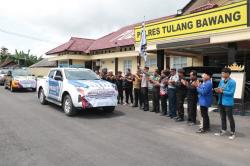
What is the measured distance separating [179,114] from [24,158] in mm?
5576

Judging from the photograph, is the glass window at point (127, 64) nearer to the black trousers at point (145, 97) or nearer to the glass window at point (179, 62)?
the glass window at point (179, 62)

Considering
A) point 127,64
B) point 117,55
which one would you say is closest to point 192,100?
point 127,64

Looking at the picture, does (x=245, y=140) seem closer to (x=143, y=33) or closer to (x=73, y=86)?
(x=73, y=86)

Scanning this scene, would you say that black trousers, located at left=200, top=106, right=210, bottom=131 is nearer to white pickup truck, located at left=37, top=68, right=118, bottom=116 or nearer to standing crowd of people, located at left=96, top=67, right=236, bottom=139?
standing crowd of people, located at left=96, top=67, right=236, bottom=139

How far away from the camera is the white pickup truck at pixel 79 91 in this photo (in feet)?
34.4

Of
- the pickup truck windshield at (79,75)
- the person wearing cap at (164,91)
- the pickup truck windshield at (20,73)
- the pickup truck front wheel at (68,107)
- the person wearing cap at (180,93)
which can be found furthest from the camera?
the pickup truck windshield at (20,73)

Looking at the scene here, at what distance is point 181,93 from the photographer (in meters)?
10.2

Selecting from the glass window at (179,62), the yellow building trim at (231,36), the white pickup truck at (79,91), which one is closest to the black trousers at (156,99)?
the white pickup truck at (79,91)

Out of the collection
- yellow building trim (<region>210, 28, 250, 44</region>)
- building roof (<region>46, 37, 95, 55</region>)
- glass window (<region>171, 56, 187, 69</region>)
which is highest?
building roof (<region>46, 37, 95, 55</region>)

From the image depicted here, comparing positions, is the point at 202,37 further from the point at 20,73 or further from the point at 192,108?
the point at 20,73

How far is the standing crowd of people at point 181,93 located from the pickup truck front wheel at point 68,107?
3051 millimetres

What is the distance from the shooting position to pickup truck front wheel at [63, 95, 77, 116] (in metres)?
10.7

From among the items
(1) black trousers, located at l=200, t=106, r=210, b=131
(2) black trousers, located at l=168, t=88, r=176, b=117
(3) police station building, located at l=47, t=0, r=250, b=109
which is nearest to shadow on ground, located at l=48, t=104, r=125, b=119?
(2) black trousers, located at l=168, t=88, r=176, b=117

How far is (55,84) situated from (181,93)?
5055 millimetres
